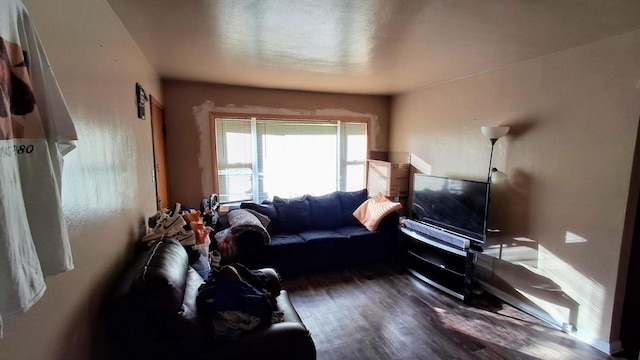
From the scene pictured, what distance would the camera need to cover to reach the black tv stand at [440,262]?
9.38 ft

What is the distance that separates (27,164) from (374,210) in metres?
3.53

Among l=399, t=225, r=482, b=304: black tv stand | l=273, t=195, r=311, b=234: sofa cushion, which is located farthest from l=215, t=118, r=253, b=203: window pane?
l=399, t=225, r=482, b=304: black tv stand

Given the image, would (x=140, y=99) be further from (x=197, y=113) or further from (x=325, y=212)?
(x=325, y=212)

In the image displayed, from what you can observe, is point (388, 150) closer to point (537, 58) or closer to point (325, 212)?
point (325, 212)

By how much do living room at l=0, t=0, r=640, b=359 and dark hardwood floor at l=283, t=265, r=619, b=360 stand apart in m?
0.37

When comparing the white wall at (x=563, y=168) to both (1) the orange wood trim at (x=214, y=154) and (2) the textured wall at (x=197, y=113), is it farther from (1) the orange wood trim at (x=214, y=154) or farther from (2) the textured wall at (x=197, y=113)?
(1) the orange wood trim at (x=214, y=154)

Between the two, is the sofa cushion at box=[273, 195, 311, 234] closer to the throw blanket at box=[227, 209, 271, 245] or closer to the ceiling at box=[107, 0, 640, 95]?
the throw blanket at box=[227, 209, 271, 245]

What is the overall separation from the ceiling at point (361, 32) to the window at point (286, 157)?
1113mm

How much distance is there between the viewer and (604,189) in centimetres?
220

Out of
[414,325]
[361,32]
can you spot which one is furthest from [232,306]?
[361,32]

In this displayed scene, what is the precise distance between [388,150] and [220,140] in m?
2.64

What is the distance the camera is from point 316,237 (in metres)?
3.58

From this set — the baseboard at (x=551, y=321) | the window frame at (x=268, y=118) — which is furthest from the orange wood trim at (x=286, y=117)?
the baseboard at (x=551, y=321)

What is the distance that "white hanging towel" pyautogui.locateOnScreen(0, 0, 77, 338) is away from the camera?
1.99 ft
